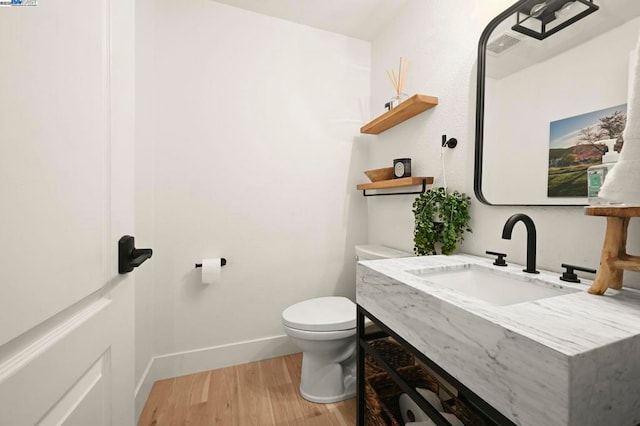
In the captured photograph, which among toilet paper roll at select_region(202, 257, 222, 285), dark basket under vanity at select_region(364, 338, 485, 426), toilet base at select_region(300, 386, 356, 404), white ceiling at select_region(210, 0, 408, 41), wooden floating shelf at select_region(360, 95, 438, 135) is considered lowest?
toilet base at select_region(300, 386, 356, 404)

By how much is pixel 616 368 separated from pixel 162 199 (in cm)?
192

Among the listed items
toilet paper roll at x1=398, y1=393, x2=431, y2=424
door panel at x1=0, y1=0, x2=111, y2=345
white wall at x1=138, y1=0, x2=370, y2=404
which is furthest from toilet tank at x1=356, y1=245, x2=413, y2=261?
door panel at x1=0, y1=0, x2=111, y2=345

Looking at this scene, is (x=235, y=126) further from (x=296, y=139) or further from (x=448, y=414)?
(x=448, y=414)

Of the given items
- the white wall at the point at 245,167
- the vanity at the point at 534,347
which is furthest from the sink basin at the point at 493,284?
the white wall at the point at 245,167

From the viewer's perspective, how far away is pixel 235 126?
175cm

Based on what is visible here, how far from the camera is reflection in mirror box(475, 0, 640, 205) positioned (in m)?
0.80

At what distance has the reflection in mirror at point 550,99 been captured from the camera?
798 mm

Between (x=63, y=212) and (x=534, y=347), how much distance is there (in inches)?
33.4

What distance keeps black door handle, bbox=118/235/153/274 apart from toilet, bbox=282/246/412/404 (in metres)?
0.91

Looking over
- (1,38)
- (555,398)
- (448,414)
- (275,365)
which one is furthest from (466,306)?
(275,365)

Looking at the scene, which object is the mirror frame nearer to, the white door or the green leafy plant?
the green leafy plant

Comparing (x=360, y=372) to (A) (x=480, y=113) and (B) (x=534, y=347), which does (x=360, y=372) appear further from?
(A) (x=480, y=113)

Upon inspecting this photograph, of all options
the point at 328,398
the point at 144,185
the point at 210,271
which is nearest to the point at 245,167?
the point at 144,185

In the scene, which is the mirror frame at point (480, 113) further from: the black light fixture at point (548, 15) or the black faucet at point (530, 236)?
the black faucet at point (530, 236)
